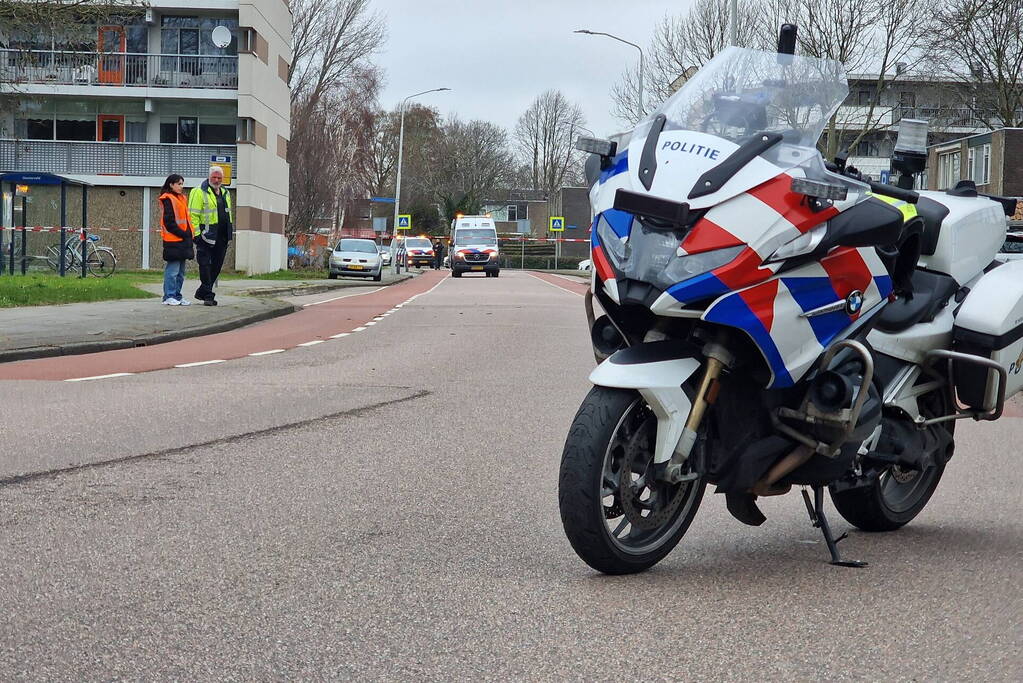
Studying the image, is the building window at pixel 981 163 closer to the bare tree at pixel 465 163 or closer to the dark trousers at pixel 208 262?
the bare tree at pixel 465 163

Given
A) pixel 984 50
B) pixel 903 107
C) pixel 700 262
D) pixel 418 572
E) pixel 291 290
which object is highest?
pixel 984 50

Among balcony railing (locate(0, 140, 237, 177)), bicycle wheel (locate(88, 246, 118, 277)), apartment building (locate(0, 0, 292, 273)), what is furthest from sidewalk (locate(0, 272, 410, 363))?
balcony railing (locate(0, 140, 237, 177))

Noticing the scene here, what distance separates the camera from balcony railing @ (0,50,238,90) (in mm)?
46812

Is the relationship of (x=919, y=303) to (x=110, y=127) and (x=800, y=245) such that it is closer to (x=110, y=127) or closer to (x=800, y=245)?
(x=800, y=245)

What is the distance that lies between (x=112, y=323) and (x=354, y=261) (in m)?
28.2

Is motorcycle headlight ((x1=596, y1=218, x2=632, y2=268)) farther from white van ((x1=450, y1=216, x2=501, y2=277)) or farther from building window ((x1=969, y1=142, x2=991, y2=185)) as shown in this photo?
building window ((x1=969, y1=142, x2=991, y2=185))

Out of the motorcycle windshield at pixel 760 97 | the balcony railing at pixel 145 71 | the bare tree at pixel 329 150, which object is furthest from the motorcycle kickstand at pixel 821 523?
the bare tree at pixel 329 150

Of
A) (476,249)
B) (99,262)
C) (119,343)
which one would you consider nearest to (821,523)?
(119,343)

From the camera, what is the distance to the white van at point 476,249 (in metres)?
59.6

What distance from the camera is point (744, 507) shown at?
4789 millimetres

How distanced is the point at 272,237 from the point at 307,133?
9993mm

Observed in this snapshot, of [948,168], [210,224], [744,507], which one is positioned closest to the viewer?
[744,507]

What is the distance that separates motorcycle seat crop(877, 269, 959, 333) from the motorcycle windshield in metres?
0.76

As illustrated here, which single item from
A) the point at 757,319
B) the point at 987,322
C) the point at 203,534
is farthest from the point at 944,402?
the point at 203,534
